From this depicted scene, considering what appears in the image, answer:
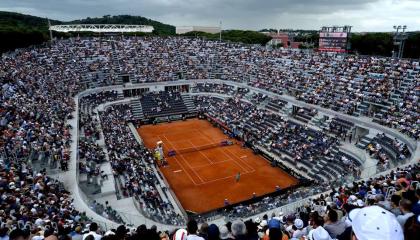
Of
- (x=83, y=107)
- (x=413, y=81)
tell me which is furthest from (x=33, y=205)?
(x=413, y=81)

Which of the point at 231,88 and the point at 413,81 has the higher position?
the point at 413,81

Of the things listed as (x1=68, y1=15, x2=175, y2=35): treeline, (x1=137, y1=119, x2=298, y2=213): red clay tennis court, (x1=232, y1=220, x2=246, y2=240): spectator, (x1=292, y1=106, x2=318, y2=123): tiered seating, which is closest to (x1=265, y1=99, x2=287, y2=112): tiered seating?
(x1=292, y1=106, x2=318, y2=123): tiered seating

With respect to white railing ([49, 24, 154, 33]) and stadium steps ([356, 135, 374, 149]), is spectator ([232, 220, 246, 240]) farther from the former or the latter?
white railing ([49, 24, 154, 33])

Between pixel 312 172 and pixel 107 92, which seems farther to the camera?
pixel 107 92

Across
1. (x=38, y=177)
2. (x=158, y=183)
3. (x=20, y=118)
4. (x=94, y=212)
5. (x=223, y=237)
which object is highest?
(x=223, y=237)

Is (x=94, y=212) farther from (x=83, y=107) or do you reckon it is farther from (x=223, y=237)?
(x=83, y=107)

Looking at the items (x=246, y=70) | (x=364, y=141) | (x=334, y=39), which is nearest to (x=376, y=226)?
(x=364, y=141)
